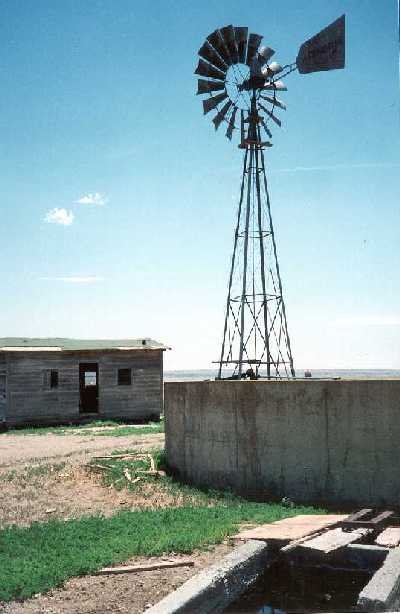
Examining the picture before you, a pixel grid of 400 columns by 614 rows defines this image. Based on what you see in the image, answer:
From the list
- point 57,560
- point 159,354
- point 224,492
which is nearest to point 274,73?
point 224,492

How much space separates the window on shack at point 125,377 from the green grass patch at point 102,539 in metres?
18.7

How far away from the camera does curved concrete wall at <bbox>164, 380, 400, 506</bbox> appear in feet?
37.3

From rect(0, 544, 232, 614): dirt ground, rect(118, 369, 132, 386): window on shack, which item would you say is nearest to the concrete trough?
rect(0, 544, 232, 614): dirt ground

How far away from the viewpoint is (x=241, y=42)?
15.9 meters

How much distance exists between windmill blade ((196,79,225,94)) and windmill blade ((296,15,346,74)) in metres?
2.34

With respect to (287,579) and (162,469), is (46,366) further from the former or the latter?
(287,579)

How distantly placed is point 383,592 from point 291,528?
2.52 metres

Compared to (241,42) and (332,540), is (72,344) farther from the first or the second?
(332,540)

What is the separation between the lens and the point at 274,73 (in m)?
16.2

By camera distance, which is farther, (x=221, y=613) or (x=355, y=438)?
(x=355, y=438)

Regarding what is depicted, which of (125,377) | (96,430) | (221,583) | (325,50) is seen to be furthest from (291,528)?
(125,377)

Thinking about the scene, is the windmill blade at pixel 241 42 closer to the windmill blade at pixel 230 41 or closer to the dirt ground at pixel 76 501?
the windmill blade at pixel 230 41

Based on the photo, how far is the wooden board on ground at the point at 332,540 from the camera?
845 centimetres

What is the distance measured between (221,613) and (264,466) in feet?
17.2
